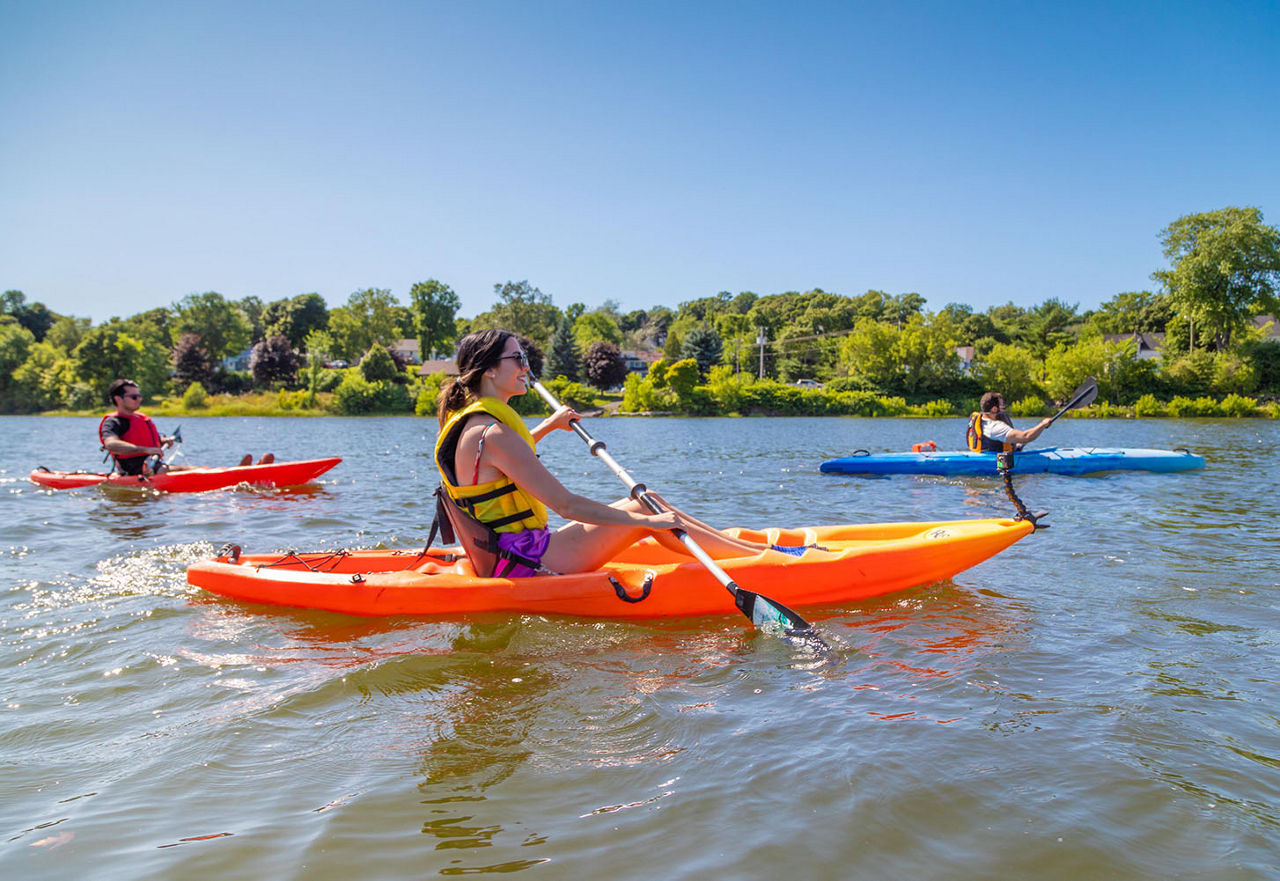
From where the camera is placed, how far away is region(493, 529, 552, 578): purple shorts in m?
4.09

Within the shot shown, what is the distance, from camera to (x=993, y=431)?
35.7ft

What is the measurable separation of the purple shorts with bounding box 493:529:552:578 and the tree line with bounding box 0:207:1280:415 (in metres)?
37.5

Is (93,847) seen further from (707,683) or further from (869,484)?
(869,484)

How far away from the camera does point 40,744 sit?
9.29 ft

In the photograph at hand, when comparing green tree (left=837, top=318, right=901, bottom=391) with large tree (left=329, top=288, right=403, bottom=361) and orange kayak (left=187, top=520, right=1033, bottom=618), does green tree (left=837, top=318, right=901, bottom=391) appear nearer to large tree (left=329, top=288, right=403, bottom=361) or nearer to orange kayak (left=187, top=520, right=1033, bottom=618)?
large tree (left=329, top=288, right=403, bottom=361)

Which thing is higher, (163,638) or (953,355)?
(953,355)

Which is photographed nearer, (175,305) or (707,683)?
(707,683)

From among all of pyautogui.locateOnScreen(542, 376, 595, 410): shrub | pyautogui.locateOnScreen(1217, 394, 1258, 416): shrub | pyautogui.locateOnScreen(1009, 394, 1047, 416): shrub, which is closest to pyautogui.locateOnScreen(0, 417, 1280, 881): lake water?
pyautogui.locateOnScreen(1217, 394, 1258, 416): shrub

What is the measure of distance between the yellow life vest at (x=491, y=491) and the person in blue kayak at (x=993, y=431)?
25.7ft

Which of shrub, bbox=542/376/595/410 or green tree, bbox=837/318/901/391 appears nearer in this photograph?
shrub, bbox=542/376/595/410

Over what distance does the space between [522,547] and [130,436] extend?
7.44 metres

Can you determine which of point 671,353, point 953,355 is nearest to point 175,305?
point 671,353

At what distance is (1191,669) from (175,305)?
7196 cm

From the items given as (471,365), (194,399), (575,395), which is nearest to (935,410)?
(575,395)
